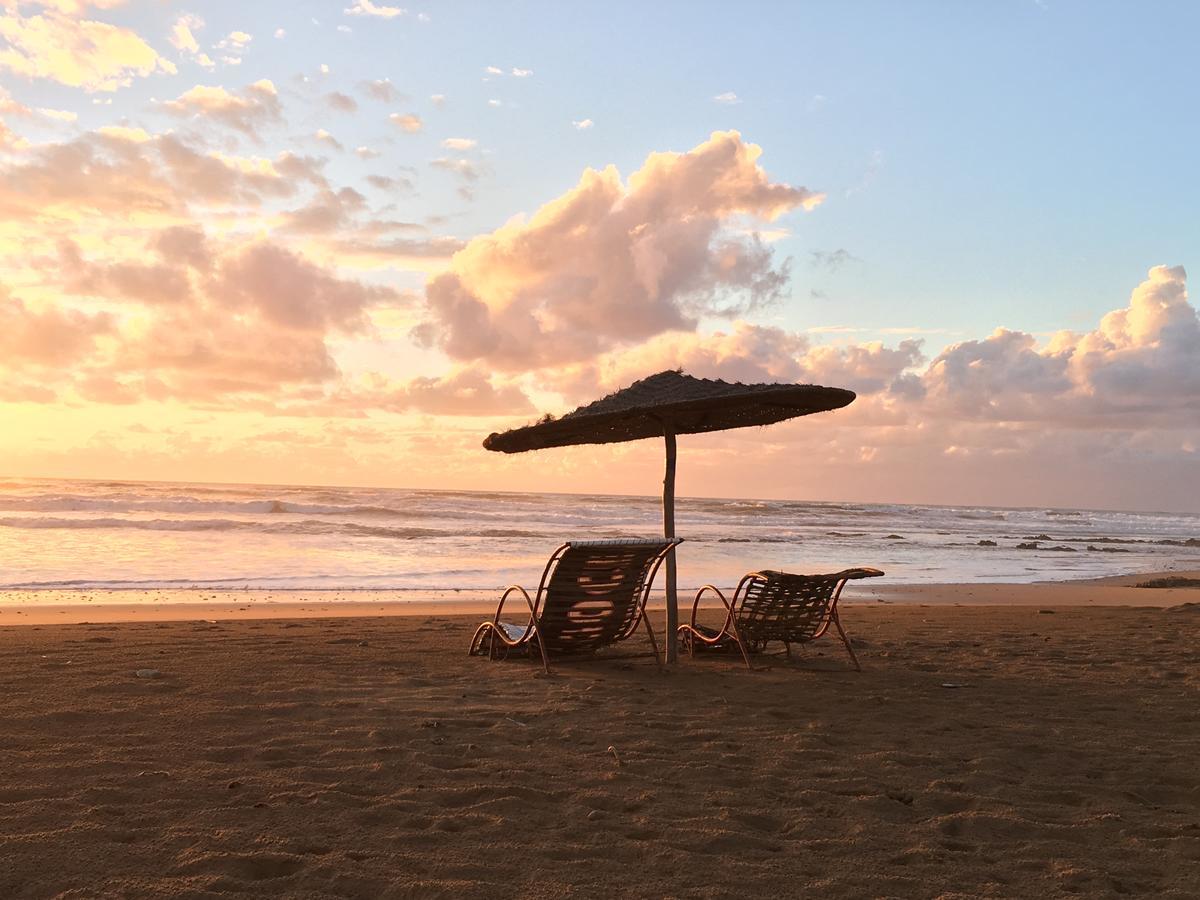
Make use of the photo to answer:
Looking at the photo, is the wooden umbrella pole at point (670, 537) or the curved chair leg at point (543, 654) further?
the wooden umbrella pole at point (670, 537)

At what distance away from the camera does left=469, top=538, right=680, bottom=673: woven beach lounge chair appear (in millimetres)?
6320

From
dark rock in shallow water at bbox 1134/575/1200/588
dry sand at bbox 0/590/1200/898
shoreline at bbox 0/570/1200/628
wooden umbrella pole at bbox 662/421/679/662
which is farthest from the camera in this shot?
dark rock in shallow water at bbox 1134/575/1200/588

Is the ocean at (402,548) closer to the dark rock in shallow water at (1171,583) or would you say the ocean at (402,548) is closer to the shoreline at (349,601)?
the shoreline at (349,601)

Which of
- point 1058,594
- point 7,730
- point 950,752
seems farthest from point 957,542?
point 7,730

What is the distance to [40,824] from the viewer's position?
10.2 ft

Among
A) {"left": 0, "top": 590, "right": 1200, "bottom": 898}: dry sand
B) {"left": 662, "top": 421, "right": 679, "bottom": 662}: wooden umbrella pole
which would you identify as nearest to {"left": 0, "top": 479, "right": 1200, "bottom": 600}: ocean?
{"left": 662, "top": 421, "right": 679, "bottom": 662}: wooden umbrella pole

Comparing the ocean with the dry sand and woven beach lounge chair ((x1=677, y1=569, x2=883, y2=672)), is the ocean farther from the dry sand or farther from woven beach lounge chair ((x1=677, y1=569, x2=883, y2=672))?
the dry sand

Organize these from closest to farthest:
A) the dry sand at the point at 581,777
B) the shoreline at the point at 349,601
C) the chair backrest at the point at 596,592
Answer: the dry sand at the point at 581,777
the chair backrest at the point at 596,592
the shoreline at the point at 349,601

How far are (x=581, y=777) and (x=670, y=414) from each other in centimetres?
305

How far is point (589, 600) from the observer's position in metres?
6.56

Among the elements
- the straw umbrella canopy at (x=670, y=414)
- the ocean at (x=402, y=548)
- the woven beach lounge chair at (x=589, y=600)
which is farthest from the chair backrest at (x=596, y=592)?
the ocean at (x=402, y=548)

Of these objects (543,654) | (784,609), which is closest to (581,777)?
(543,654)

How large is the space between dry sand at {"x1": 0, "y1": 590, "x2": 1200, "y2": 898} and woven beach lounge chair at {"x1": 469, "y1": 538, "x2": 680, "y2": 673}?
21 cm

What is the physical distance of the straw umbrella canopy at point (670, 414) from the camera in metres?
5.96
